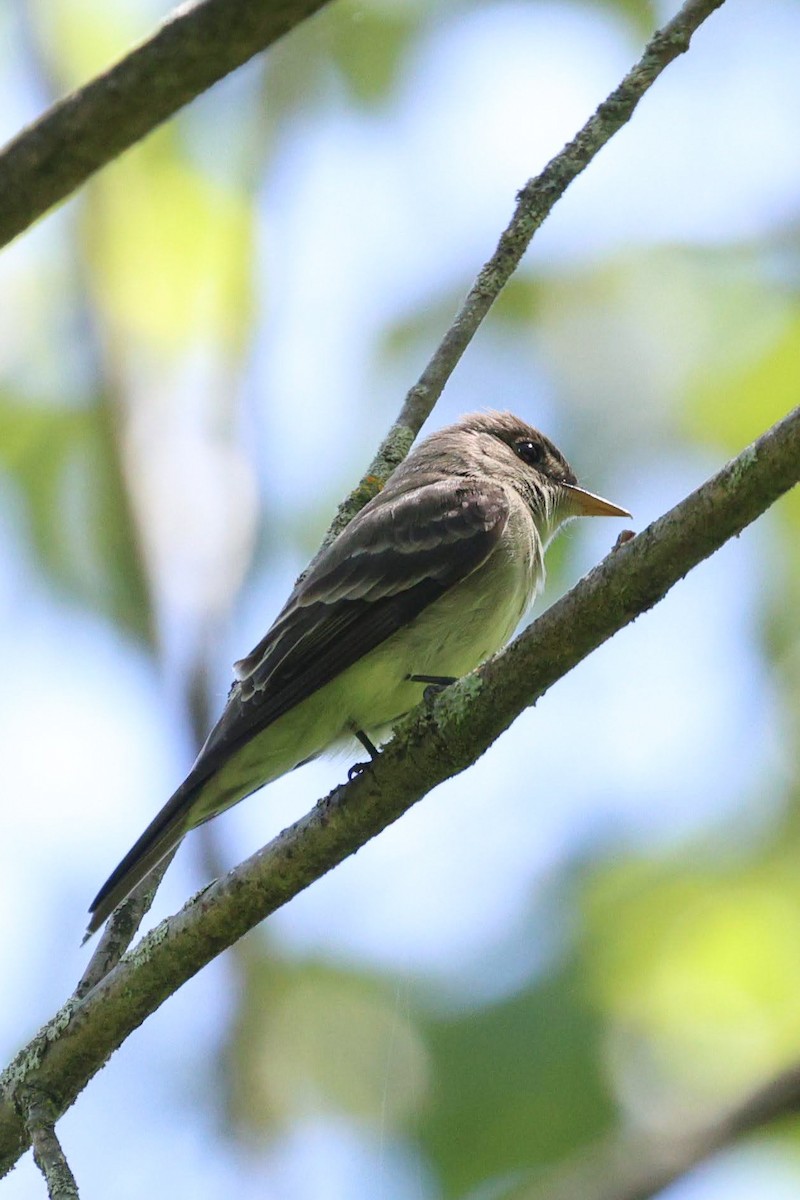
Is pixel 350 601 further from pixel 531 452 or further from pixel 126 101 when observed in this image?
pixel 126 101

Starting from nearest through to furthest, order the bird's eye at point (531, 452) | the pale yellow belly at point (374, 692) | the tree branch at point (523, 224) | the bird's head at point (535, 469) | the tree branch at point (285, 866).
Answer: the tree branch at point (285, 866) < the tree branch at point (523, 224) < the pale yellow belly at point (374, 692) < the bird's head at point (535, 469) < the bird's eye at point (531, 452)

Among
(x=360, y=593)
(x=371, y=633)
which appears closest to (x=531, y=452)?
(x=360, y=593)

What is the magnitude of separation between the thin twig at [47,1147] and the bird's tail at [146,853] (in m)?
0.60

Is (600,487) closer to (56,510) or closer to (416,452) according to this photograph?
(416,452)

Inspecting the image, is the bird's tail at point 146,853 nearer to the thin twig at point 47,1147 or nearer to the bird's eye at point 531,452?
the thin twig at point 47,1147

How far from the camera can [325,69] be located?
973cm

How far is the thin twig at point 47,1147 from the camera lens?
357 centimetres

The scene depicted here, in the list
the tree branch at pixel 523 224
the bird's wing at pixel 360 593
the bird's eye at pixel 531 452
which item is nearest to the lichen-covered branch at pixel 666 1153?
the bird's wing at pixel 360 593

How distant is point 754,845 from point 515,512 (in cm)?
A: 238

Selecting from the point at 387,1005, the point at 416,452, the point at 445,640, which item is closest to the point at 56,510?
the point at 416,452

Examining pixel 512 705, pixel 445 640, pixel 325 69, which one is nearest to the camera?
pixel 512 705

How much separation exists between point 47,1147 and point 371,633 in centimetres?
220

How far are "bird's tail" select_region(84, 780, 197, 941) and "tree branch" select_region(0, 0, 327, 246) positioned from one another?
8.95 ft

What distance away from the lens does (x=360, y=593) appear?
5.50 m
